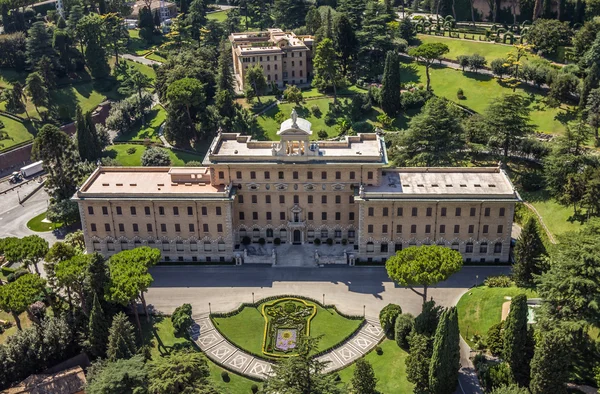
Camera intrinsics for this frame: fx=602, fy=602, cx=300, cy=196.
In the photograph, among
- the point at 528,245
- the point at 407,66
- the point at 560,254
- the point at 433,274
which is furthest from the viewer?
the point at 407,66

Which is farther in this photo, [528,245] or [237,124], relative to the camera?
[237,124]

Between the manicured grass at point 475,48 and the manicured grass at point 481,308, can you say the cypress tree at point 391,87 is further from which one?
the manicured grass at point 481,308

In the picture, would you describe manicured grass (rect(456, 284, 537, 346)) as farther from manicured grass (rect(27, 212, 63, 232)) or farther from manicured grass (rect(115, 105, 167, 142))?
manicured grass (rect(115, 105, 167, 142))

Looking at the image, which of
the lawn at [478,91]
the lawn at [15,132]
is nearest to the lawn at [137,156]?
the lawn at [15,132]

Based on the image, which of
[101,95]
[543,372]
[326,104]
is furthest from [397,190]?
[101,95]

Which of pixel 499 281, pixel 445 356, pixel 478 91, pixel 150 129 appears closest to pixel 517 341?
pixel 445 356

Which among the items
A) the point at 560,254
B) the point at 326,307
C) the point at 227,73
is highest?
the point at 227,73

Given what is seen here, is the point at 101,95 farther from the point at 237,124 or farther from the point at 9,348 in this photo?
the point at 9,348

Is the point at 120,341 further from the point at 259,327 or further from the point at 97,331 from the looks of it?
the point at 259,327
